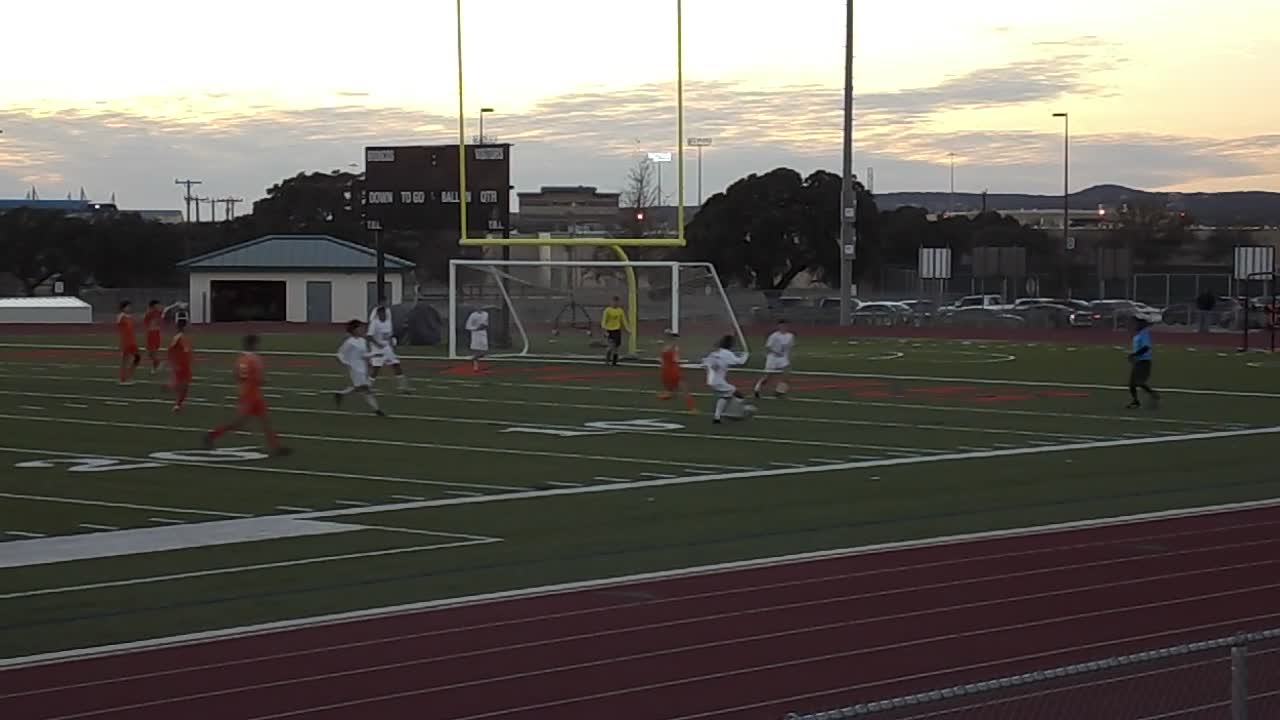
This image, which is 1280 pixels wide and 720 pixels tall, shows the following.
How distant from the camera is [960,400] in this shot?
2902 cm

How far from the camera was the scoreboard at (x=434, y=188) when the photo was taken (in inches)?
1658

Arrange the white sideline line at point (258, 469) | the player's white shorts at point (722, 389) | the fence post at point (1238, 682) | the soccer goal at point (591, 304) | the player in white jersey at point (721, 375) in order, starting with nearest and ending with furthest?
1. the fence post at point (1238, 682)
2. the white sideline line at point (258, 469)
3. the player in white jersey at point (721, 375)
4. the player's white shorts at point (722, 389)
5. the soccer goal at point (591, 304)

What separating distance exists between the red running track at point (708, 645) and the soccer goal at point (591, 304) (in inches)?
1038

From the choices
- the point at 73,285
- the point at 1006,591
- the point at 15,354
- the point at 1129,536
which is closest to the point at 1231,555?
the point at 1129,536

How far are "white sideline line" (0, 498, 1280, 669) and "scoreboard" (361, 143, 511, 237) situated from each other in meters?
27.5

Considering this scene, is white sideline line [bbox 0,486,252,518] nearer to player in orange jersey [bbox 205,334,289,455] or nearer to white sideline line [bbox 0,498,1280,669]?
player in orange jersey [bbox 205,334,289,455]

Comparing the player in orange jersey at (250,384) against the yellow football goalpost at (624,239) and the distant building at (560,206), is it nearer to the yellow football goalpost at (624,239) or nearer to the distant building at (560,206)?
the yellow football goalpost at (624,239)

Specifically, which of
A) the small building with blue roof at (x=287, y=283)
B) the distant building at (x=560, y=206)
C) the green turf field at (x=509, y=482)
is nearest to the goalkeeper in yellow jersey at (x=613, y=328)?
the green turf field at (x=509, y=482)

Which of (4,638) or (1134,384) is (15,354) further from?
(4,638)

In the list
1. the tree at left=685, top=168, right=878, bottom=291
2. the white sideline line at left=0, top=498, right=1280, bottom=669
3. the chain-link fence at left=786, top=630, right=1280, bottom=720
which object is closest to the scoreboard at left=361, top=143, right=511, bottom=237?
the white sideline line at left=0, top=498, right=1280, bottom=669

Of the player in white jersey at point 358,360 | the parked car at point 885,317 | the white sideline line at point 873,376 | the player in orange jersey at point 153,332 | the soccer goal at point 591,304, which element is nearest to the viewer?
the player in white jersey at point 358,360

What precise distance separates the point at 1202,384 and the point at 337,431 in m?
17.2

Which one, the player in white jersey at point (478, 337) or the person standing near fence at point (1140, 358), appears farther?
the player in white jersey at point (478, 337)

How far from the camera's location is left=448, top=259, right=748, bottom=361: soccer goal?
1576 inches
